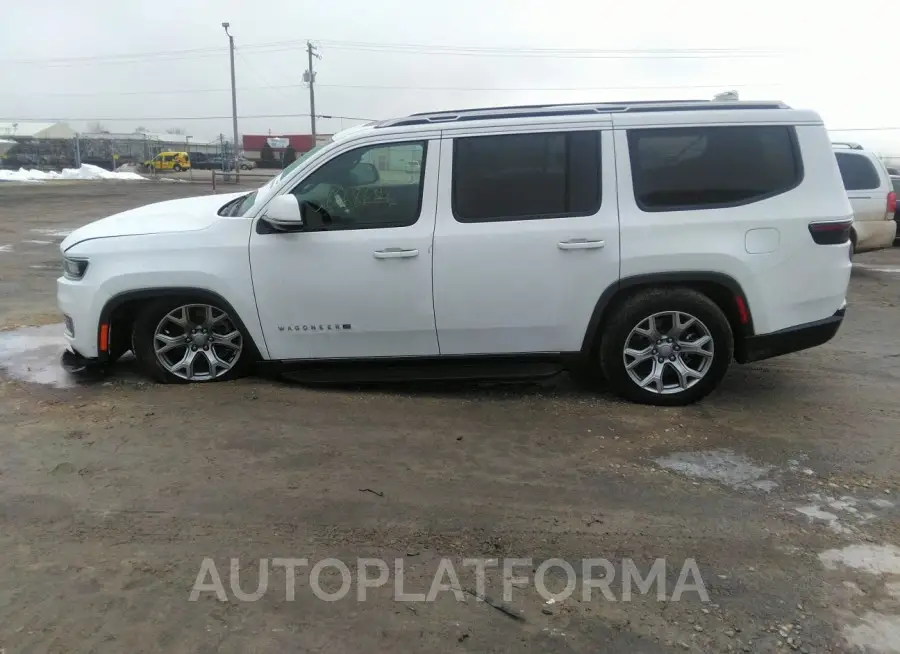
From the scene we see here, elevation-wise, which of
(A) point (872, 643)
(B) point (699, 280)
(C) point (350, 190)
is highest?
(C) point (350, 190)

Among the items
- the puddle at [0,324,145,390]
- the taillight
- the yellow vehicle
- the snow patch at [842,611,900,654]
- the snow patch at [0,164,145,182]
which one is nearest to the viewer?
the snow patch at [842,611,900,654]

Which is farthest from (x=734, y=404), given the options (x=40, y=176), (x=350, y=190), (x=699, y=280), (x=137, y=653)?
(x=40, y=176)

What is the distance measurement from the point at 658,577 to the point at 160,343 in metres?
3.75

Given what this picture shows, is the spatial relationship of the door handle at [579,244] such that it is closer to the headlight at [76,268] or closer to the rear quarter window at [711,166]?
the rear quarter window at [711,166]

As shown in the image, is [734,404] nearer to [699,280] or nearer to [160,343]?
[699,280]

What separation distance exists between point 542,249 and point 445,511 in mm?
1895

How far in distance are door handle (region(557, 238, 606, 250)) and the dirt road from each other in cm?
112

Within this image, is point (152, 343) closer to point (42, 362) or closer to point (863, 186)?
point (42, 362)

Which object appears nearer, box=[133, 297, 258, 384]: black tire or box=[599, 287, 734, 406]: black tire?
box=[599, 287, 734, 406]: black tire

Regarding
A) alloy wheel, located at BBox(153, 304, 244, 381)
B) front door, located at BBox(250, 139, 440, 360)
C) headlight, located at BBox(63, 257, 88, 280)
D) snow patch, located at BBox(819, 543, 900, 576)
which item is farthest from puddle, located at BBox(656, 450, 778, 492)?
headlight, located at BBox(63, 257, 88, 280)

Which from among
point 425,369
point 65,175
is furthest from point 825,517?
point 65,175

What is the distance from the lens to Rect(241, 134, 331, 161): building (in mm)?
66312

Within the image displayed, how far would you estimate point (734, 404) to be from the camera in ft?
16.4

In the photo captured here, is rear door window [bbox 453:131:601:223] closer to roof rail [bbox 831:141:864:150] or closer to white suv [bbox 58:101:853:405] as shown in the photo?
white suv [bbox 58:101:853:405]
